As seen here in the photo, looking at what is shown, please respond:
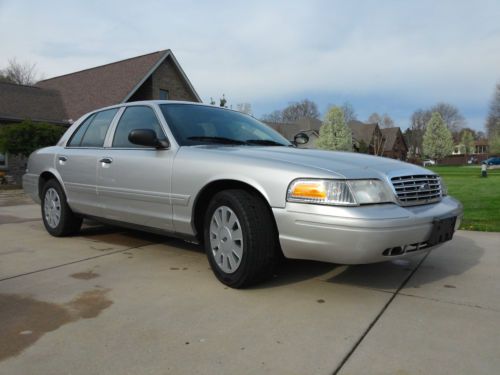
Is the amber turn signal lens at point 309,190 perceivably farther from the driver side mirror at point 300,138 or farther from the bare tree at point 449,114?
the bare tree at point 449,114

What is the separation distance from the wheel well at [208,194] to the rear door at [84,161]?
1.47m

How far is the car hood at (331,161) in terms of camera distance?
306 cm

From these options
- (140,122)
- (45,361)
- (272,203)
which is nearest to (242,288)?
(272,203)

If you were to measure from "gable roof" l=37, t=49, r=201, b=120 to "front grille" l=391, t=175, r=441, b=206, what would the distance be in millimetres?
18298

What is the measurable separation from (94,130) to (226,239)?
2.54 metres

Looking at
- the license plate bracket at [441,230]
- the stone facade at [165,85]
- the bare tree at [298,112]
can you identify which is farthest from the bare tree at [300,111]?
the license plate bracket at [441,230]

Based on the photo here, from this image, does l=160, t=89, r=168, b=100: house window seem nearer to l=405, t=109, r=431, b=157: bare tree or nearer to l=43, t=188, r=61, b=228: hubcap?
l=43, t=188, r=61, b=228: hubcap

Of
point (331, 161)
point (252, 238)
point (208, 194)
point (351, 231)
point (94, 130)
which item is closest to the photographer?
point (351, 231)

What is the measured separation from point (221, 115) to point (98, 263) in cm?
191

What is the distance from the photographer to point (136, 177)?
13.3 ft

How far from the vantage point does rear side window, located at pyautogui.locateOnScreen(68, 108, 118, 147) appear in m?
4.78

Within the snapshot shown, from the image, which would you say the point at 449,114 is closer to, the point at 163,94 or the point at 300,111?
the point at 300,111

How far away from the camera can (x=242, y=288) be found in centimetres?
330

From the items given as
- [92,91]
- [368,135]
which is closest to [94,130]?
[92,91]
